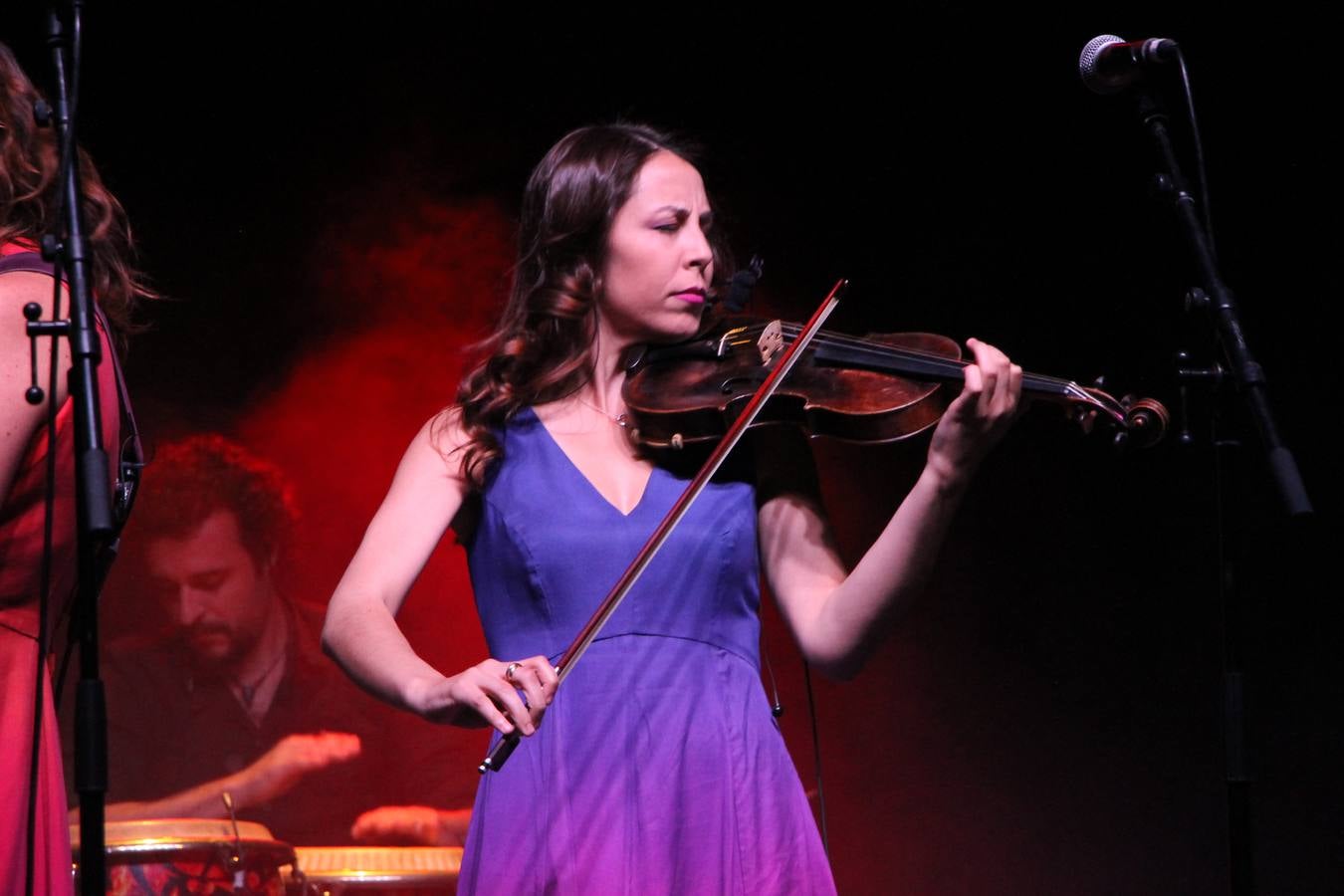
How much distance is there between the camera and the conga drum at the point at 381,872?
2986 mm

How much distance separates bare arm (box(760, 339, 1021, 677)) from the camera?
5.28 feet

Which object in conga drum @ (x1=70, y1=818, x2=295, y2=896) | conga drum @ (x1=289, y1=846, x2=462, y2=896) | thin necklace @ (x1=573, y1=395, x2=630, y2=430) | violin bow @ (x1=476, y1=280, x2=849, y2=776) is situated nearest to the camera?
violin bow @ (x1=476, y1=280, x2=849, y2=776)

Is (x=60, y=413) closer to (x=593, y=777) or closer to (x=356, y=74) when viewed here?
(x=593, y=777)

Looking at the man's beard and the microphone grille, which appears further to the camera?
the man's beard

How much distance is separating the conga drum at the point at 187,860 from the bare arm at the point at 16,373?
1516mm

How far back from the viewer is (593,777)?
165 cm

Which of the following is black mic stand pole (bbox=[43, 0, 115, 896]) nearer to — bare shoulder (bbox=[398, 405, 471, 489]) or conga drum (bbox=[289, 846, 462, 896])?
bare shoulder (bbox=[398, 405, 471, 489])

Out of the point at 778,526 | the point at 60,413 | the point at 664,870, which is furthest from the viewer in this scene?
the point at 778,526

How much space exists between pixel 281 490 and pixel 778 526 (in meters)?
2.01

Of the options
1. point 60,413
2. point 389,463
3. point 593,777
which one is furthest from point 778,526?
point 389,463

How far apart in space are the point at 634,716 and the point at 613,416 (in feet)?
1.41

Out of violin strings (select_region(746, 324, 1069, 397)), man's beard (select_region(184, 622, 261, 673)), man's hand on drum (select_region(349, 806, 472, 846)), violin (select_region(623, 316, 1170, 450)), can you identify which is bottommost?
man's hand on drum (select_region(349, 806, 472, 846))

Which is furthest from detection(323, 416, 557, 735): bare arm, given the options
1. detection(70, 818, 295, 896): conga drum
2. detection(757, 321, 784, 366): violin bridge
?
detection(70, 818, 295, 896): conga drum

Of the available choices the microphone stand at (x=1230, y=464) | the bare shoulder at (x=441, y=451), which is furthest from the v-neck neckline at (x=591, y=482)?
the microphone stand at (x=1230, y=464)
